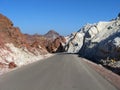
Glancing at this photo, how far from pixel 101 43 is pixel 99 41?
11.7 meters

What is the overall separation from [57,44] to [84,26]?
35858mm

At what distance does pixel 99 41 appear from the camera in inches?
3253

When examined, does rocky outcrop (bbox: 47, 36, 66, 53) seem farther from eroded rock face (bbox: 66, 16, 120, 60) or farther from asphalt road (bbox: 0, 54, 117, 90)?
asphalt road (bbox: 0, 54, 117, 90)

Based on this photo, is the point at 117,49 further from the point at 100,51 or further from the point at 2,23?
the point at 2,23

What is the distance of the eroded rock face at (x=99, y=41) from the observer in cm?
5616

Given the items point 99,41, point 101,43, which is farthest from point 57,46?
point 101,43

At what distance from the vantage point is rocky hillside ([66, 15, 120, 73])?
51.4 meters

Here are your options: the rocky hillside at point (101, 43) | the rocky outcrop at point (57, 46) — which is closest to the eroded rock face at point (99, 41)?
the rocky hillside at point (101, 43)

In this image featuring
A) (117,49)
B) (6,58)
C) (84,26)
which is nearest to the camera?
(6,58)

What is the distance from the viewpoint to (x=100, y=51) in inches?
2662

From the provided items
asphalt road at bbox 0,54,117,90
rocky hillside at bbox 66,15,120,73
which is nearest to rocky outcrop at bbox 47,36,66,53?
rocky hillside at bbox 66,15,120,73

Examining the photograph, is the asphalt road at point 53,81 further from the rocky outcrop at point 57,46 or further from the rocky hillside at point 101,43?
the rocky outcrop at point 57,46

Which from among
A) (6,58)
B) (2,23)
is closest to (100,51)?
(2,23)

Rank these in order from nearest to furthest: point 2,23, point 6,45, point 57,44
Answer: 1. point 6,45
2. point 2,23
3. point 57,44
